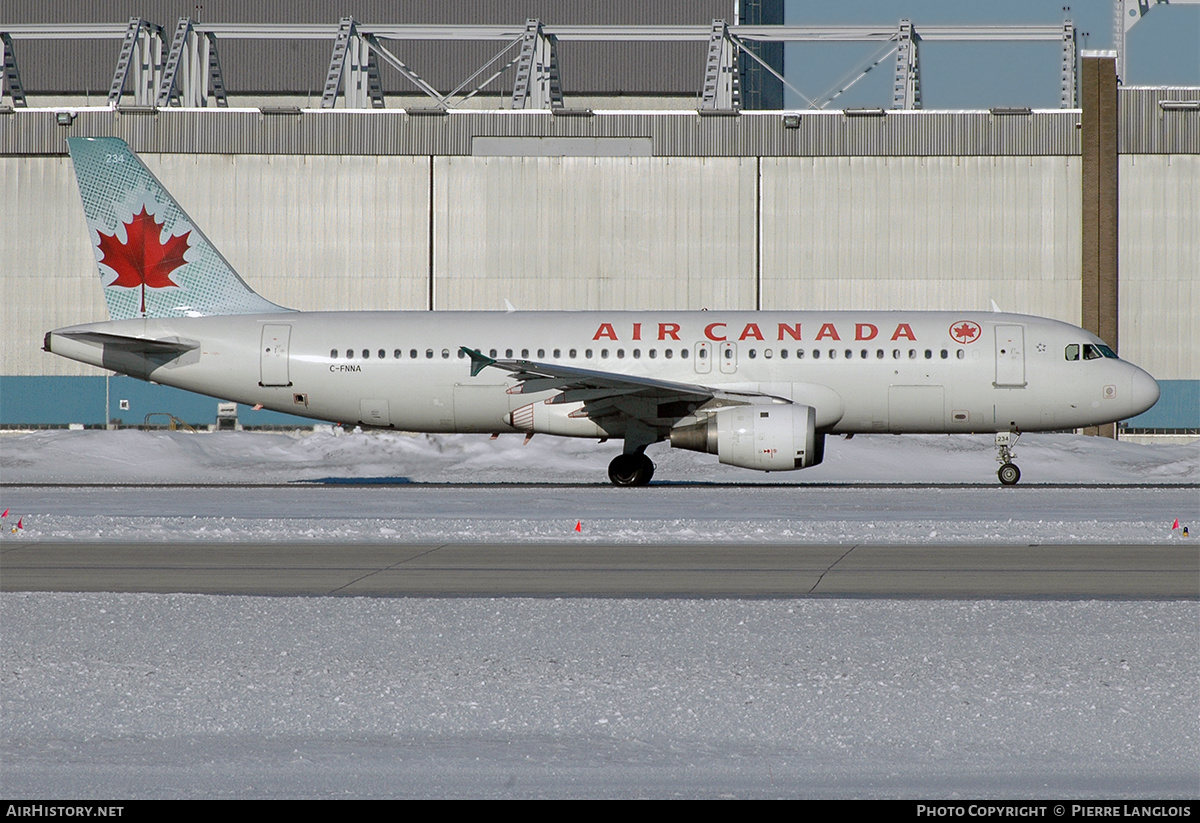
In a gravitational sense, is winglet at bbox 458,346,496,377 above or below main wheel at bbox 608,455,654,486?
above

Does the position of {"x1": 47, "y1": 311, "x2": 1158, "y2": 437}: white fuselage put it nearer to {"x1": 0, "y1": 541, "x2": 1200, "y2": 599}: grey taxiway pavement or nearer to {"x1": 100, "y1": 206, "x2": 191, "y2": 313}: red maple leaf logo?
{"x1": 100, "y1": 206, "x2": 191, "y2": 313}: red maple leaf logo

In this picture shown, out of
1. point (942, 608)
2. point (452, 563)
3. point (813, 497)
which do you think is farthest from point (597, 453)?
point (942, 608)

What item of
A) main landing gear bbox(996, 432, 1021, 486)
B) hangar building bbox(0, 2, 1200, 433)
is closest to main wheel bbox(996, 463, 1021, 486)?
main landing gear bbox(996, 432, 1021, 486)

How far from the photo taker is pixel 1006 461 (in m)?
28.1

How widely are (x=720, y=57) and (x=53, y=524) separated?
30.9m

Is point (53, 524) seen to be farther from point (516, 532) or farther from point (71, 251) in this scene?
point (71, 251)

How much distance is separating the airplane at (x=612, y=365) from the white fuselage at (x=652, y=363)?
3 centimetres

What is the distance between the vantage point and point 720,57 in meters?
44.4

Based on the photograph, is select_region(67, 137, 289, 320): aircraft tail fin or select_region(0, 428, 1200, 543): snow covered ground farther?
select_region(67, 137, 289, 320): aircraft tail fin

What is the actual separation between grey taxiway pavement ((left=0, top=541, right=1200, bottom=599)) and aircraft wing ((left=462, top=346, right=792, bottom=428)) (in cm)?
920

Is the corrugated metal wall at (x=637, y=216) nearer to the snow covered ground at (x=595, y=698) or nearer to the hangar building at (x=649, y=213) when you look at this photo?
the hangar building at (x=649, y=213)

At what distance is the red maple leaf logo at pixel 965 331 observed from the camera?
91.3 feet

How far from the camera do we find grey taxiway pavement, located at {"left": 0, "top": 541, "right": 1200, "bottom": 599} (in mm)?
13375

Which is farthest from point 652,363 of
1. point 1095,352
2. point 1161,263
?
point 1161,263
